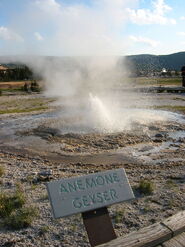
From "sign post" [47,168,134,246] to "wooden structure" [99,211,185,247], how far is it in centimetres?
29

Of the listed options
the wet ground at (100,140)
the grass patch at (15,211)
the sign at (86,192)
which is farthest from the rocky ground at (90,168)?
the sign at (86,192)

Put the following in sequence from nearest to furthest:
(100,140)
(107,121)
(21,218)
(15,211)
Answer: (21,218), (15,211), (100,140), (107,121)

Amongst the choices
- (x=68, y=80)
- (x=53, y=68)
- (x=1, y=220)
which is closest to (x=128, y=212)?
(x=1, y=220)

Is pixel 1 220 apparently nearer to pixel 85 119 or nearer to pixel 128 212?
pixel 128 212

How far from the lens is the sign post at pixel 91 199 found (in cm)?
403

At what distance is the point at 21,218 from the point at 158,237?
260 cm

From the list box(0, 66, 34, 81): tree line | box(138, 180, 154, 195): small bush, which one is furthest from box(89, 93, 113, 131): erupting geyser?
box(0, 66, 34, 81): tree line

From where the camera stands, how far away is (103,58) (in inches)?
1027

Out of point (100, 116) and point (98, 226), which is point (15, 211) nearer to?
point (98, 226)

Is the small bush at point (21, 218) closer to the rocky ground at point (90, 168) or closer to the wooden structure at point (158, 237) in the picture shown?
the rocky ground at point (90, 168)

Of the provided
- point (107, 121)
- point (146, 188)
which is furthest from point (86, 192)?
point (107, 121)

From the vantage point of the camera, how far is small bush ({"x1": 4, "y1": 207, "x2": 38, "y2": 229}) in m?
5.44

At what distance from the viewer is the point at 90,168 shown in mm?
9461

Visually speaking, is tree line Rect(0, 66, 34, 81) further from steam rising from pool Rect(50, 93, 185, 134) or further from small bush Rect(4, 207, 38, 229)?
small bush Rect(4, 207, 38, 229)
